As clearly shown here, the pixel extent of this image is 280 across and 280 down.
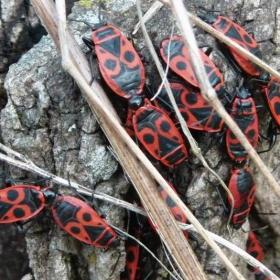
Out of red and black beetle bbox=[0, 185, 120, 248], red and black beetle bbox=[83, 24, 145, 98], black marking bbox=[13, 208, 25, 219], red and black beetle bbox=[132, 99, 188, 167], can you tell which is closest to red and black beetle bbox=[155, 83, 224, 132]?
red and black beetle bbox=[132, 99, 188, 167]

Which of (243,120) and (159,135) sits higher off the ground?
(159,135)

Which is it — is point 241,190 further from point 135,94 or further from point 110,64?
point 110,64

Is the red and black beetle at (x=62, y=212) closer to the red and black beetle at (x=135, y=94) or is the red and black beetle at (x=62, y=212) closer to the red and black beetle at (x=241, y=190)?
the red and black beetle at (x=135, y=94)

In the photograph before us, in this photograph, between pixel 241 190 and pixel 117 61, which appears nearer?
pixel 117 61

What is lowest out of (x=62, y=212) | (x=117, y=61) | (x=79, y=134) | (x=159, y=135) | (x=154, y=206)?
(x=154, y=206)

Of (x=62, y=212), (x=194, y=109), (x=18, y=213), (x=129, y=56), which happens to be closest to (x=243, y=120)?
(x=194, y=109)

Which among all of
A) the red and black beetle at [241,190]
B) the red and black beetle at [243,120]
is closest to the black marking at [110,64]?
the red and black beetle at [243,120]

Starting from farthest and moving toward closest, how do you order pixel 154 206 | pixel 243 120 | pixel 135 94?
pixel 243 120 < pixel 135 94 < pixel 154 206

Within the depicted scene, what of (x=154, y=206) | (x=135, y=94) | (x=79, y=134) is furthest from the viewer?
(x=135, y=94)
